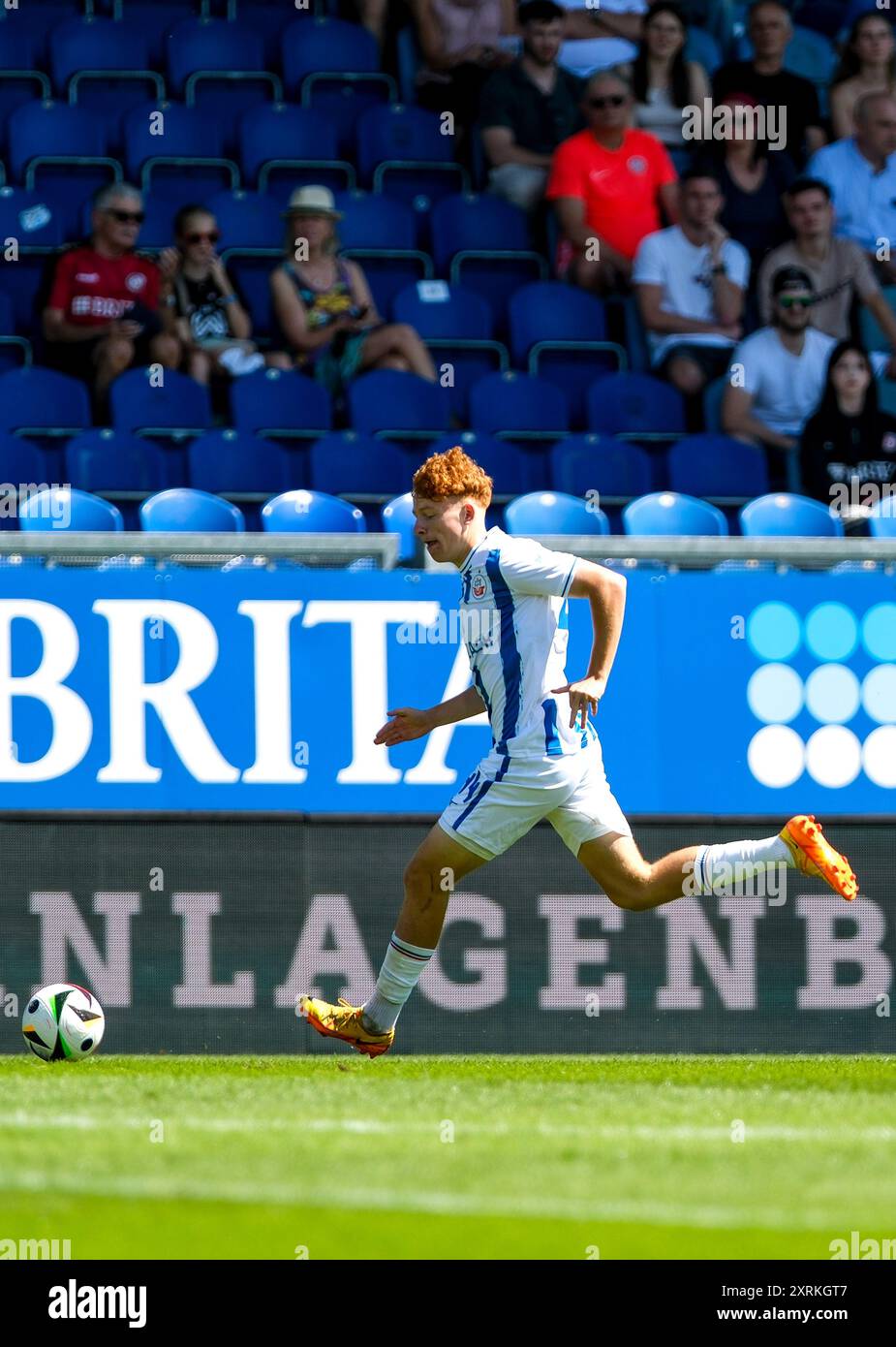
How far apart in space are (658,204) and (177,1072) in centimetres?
819

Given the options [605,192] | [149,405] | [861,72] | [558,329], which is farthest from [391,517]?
[861,72]

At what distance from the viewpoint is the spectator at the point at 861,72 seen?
15.4 metres

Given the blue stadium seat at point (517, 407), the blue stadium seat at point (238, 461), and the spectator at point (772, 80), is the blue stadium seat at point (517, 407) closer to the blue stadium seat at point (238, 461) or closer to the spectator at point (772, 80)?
the blue stadium seat at point (238, 461)

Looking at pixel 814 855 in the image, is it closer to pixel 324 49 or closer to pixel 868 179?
pixel 868 179

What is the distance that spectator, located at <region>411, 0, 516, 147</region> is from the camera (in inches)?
590

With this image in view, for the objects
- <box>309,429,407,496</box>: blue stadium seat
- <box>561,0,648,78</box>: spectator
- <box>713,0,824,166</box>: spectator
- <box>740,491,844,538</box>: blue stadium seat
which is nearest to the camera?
<box>740,491,844,538</box>: blue stadium seat

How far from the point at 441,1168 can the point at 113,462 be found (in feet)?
25.2

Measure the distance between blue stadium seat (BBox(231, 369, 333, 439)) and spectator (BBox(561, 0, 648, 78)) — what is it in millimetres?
3550

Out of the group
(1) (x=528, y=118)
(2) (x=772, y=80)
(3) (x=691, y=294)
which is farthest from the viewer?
(2) (x=772, y=80)

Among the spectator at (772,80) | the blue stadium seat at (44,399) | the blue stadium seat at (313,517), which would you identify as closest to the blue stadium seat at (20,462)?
the blue stadium seat at (44,399)

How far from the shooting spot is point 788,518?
1135 centimetres

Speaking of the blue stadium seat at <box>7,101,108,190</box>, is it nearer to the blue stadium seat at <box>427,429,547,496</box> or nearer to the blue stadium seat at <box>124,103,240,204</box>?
the blue stadium seat at <box>124,103,240,204</box>

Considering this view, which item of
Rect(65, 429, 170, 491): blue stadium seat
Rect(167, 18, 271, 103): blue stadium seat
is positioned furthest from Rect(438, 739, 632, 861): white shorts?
Rect(167, 18, 271, 103): blue stadium seat

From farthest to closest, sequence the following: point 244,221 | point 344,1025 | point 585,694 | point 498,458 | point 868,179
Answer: point 868,179 → point 244,221 → point 498,458 → point 344,1025 → point 585,694
